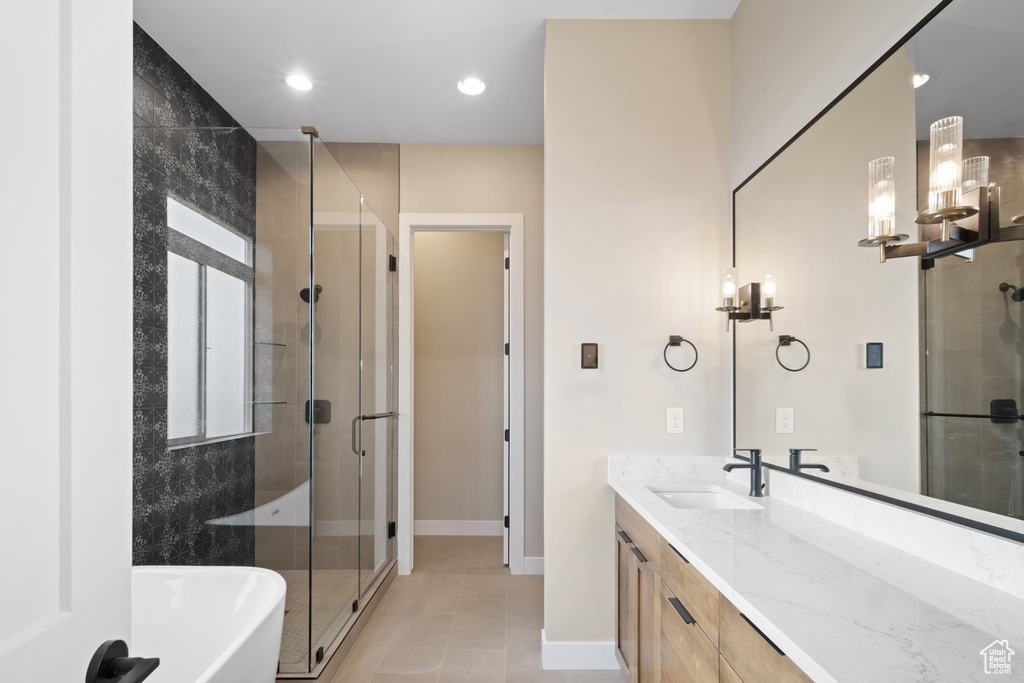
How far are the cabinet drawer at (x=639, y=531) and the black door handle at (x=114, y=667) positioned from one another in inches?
54.6

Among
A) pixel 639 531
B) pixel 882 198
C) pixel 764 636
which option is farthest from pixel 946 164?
pixel 639 531

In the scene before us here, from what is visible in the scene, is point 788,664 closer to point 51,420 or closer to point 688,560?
point 688,560

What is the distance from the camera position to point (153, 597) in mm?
1751

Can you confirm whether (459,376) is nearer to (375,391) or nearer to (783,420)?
(375,391)

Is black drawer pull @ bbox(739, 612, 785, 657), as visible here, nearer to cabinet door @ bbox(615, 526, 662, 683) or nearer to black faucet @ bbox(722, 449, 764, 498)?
cabinet door @ bbox(615, 526, 662, 683)

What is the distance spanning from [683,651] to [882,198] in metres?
1.31

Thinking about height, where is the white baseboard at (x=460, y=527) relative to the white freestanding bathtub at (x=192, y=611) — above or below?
below

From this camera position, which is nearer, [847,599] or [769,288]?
[847,599]

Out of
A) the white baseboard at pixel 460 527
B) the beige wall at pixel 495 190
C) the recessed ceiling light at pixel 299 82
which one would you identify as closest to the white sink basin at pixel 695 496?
the beige wall at pixel 495 190

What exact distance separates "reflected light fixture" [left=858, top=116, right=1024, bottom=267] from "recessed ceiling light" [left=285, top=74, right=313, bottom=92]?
2804 mm

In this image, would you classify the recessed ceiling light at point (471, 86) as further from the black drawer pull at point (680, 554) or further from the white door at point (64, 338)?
the black drawer pull at point (680, 554)

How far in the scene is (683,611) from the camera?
4.81ft

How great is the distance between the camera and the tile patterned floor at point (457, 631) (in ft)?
→ 7.70

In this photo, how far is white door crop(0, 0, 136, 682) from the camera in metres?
0.55
